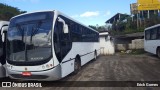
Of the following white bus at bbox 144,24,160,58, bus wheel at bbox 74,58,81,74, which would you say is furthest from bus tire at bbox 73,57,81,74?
white bus at bbox 144,24,160,58

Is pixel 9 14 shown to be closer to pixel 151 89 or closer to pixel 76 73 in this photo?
pixel 76 73

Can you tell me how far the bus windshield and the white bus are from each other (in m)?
13.4

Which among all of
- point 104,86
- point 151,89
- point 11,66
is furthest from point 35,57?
point 151,89

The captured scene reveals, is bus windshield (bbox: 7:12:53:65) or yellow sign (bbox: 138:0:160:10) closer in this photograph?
bus windshield (bbox: 7:12:53:65)

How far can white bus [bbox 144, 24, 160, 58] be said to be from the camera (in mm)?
20469

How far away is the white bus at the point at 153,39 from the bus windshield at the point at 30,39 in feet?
43.8

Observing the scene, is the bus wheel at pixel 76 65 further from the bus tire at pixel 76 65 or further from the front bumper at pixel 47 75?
the front bumper at pixel 47 75

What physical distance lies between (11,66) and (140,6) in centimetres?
2523

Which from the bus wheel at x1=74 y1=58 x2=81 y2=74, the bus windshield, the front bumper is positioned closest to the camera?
the front bumper

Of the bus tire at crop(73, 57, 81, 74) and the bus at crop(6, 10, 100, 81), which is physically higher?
the bus at crop(6, 10, 100, 81)

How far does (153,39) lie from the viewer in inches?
854

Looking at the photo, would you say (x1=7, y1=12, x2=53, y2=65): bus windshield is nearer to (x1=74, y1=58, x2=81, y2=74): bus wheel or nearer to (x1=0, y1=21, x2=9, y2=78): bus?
(x1=0, y1=21, x2=9, y2=78): bus

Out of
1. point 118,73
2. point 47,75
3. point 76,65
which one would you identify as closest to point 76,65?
point 76,65

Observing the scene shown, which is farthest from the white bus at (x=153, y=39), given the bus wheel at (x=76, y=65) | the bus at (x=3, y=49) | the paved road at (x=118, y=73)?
the bus at (x=3, y=49)
